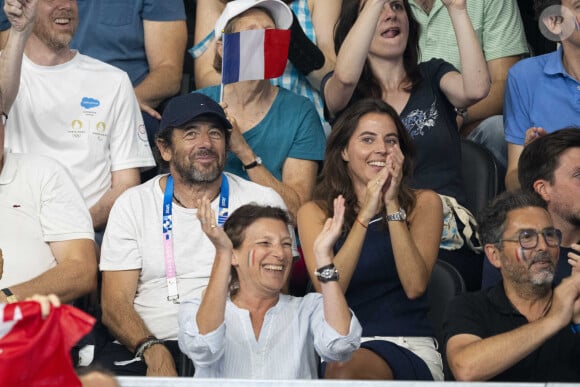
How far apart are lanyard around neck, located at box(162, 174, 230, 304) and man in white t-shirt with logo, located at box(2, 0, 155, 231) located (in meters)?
0.46

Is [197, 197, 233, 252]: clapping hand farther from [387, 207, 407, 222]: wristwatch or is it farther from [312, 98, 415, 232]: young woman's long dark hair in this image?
[312, 98, 415, 232]: young woman's long dark hair

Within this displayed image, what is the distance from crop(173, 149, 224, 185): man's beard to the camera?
16.5ft

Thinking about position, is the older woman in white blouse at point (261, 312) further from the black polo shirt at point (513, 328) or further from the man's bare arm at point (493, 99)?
the man's bare arm at point (493, 99)

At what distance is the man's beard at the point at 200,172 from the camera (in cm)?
502

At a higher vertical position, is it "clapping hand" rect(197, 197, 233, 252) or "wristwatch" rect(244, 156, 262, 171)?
"wristwatch" rect(244, 156, 262, 171)

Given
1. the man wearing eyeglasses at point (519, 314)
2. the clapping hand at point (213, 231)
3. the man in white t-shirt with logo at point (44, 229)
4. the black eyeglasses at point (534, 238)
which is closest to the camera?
the man wearing eyeglasses at point (519, 314)

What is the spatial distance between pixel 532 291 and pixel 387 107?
1181mm

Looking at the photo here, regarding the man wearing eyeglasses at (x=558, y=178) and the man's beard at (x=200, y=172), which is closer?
the man wearing eyeglasses at (x=558, y=178)

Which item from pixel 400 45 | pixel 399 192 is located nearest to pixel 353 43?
pixel 400 45

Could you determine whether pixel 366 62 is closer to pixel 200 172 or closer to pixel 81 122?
pixel 200 172

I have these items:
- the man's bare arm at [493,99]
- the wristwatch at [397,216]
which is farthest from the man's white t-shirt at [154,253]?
the man's bare arm at [493,99]

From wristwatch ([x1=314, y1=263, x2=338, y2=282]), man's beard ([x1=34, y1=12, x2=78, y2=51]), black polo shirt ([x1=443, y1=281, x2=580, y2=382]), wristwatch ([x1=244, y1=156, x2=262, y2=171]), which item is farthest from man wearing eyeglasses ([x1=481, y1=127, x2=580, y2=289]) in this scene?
man's beard ([x1=34, y1=12, x2=78, y2=51])

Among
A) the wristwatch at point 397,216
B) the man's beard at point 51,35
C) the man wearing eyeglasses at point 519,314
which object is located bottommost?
the man wearing eyeglasses at point 519,314

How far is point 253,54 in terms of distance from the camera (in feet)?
17.9
